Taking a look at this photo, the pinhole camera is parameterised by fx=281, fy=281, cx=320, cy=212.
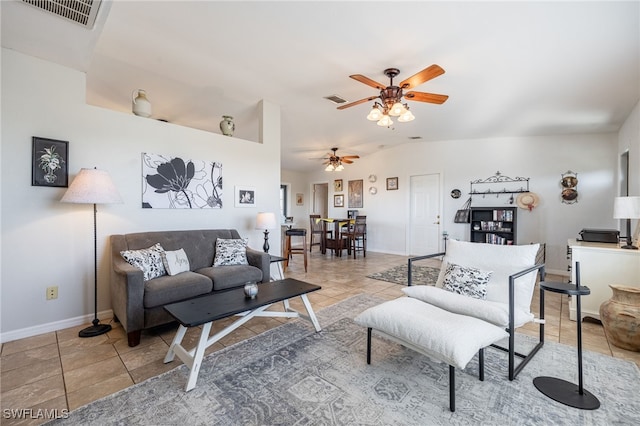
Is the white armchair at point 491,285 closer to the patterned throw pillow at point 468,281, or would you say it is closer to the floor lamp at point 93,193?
the patterned throw pillow at point 468,281

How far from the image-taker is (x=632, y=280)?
2.68 meters

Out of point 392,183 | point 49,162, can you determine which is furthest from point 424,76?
point 392,183

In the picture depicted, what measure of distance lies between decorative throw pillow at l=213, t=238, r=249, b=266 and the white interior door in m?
4.80

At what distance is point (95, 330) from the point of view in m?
2.58

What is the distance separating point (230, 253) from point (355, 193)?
5.38 metres

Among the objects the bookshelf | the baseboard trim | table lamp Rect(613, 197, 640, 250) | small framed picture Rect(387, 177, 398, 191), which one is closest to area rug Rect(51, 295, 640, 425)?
table lamp Rect(613, 197, 640, 250)

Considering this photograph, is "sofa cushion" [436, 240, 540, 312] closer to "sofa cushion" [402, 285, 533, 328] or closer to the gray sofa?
"sofa cushion" [402, 285, 533, 328]

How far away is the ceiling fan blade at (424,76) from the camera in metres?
2.47

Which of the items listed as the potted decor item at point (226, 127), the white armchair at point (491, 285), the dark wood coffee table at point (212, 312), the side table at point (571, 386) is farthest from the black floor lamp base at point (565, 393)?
the potted decor item at point (226, 127)

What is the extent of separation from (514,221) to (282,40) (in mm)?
5273

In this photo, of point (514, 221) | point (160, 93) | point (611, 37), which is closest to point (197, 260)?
point (160, 93)

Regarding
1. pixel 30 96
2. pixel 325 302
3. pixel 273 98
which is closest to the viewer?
pixel 30 96

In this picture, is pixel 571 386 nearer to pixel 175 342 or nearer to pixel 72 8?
pixel 175 342

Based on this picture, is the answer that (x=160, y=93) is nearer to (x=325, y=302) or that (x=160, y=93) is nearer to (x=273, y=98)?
(x=273, y=98)
